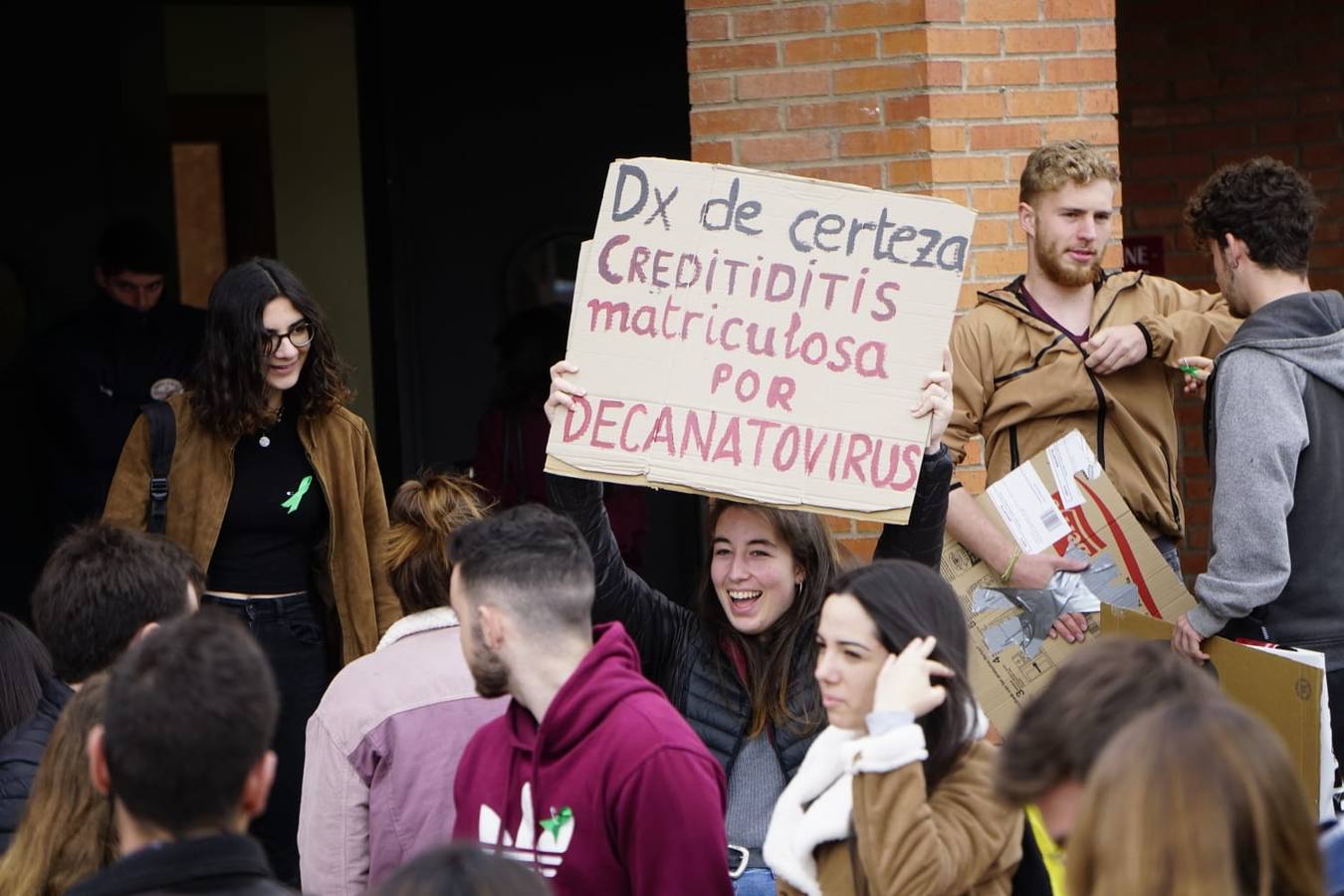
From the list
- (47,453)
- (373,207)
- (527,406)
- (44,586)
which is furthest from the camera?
(373,207)

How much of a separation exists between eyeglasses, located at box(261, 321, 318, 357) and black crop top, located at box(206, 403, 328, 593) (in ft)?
0.72

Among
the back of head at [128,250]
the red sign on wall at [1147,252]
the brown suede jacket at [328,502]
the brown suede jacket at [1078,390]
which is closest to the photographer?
the brown suede jacket at [1078,390]

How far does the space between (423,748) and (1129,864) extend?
1912 mm

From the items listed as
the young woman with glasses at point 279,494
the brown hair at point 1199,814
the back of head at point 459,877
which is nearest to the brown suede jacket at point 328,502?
the young woman with glasses at point 279,494

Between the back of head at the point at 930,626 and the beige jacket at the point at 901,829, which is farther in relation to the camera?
the back of head at the point at 930,626

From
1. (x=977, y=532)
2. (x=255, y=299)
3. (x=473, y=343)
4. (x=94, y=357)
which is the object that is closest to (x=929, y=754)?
(x=977, y=532)

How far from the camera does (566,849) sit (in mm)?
3053

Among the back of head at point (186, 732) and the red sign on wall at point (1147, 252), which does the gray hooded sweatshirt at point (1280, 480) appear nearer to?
the back of head at point (186, 732)

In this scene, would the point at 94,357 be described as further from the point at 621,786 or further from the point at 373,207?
the point at 621,786

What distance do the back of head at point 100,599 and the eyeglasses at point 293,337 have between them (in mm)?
1235

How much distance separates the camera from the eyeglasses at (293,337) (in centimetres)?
477

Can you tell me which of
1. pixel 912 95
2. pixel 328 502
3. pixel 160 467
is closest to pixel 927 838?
pixel 328 502

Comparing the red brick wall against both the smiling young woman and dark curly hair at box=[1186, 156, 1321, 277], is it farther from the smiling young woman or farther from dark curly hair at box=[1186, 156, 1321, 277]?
the smiling young woman

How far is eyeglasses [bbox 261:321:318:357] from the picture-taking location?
4770 millimetres
